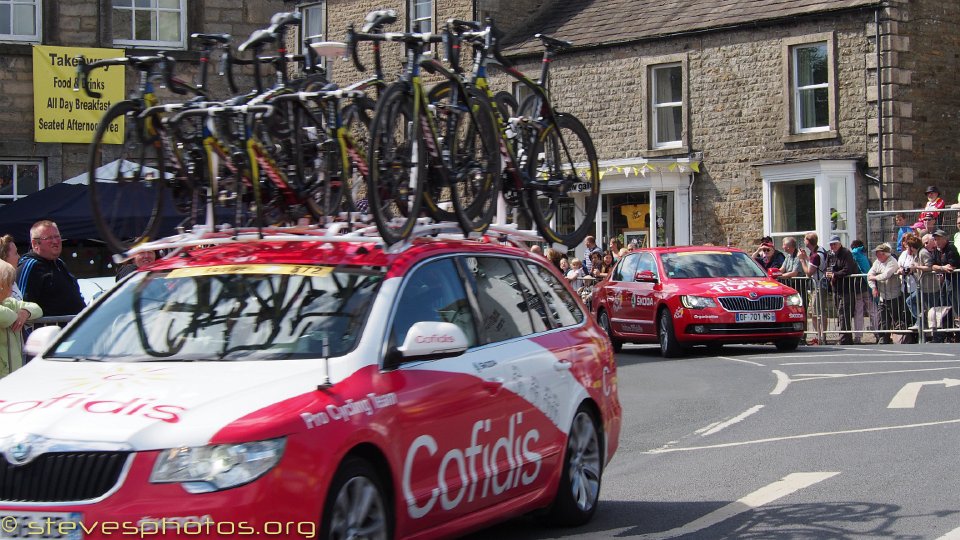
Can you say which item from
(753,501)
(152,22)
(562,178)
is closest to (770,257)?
(152,22)

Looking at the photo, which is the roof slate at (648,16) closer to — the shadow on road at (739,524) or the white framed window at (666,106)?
the white framed window at (666,106)

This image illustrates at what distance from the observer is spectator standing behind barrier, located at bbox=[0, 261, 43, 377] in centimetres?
950

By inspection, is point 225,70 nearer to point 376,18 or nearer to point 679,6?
point 376,18

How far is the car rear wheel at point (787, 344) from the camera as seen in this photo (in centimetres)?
2228

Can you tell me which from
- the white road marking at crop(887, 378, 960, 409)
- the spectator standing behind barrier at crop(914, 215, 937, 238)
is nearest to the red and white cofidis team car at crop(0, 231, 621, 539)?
the white road marking at crop(887, 378, 960, 409)

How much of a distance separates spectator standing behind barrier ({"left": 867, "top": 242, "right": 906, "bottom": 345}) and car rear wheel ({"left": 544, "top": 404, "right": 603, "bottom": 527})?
52.8 feet

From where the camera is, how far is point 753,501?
30.1ft

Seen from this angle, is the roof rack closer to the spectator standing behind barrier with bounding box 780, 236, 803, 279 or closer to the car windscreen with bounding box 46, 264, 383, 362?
the car windscreen with bounding box 46, 264, 383, 362

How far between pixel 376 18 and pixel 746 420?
6.36 metres

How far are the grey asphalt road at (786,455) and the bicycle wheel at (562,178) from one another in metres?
1.88

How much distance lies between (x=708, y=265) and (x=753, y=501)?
46.1 ft

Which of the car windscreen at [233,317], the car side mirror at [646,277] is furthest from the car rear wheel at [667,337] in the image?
the car windscreen at [233,317]

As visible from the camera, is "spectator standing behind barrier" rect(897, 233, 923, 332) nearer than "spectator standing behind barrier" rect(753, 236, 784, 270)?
Yes

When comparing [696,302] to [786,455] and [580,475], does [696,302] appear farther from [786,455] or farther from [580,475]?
[580,475]
